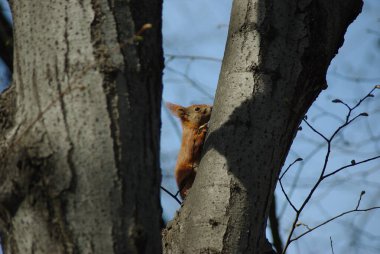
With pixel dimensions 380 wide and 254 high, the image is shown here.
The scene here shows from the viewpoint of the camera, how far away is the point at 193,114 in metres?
3.87

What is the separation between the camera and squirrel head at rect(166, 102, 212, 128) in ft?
12.4

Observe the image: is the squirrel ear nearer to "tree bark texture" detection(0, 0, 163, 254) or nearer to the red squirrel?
the red squirrel

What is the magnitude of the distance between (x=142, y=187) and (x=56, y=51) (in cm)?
32

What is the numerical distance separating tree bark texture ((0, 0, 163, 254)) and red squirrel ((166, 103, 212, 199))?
161cm

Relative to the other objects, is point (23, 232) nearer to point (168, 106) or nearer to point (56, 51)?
point (56, 51)

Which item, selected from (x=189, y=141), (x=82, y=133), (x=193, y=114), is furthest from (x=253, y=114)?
(x=193, y=114)

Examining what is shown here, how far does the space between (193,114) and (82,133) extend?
268 cm

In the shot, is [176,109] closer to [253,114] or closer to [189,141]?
[189,141]

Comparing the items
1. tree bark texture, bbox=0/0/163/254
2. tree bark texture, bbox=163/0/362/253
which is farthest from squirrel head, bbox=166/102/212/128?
tree bark texture, bbox=0/0/163/254

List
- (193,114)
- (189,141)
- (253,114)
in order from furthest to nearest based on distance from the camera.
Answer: (193,114)
(189,141)
(253,114)

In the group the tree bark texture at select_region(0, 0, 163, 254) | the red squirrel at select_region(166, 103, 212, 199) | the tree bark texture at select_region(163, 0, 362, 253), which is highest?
the red squirrel at select_region(166, 103, 212, 199)

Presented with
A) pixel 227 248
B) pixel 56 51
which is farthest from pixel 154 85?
pixel 227 248

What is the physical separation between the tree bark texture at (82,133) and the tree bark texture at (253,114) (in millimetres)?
557

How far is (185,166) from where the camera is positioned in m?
3.30
